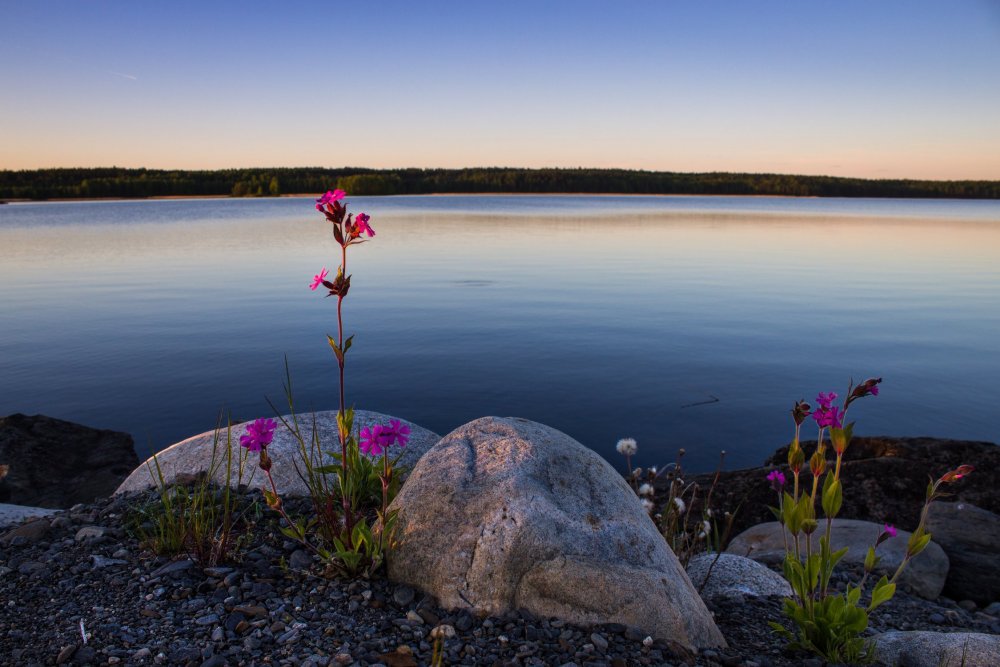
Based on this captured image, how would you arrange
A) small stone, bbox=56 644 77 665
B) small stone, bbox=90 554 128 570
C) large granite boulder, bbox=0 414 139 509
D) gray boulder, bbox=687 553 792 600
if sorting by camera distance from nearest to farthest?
small stone, bbox=56 644 77 665, small stone, bbox=90 554 128 570, gray boulder, bbox=687 553 792 600, large granite boulder, bbox=0 414 139 509

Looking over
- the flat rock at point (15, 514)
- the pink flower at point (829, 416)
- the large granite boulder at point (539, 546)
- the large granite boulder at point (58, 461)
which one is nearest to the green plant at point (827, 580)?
the pink flower at point (829, 416)

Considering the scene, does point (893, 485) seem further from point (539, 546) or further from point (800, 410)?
point (539, 546)

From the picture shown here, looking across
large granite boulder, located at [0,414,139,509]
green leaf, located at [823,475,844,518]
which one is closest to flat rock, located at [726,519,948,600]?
green leaf, located at [823,475,844,518]

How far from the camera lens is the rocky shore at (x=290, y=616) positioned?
340cm

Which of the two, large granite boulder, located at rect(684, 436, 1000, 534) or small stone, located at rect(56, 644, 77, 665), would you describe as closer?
small stone, located at rect(56, 644, 77, 665)

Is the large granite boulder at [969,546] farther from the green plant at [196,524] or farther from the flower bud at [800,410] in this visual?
the green plant at [196,524]

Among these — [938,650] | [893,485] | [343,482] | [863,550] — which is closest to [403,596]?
[343,482]

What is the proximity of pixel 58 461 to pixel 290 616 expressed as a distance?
652 cm

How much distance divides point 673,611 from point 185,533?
2881mm

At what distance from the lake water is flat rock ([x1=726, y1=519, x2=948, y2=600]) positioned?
10.6 feet

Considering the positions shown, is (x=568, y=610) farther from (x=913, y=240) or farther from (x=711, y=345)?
(x=913, y=240)

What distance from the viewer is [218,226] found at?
164ft

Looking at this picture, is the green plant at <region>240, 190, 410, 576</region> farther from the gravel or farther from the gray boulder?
the gray boulder

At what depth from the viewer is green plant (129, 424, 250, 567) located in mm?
4223
